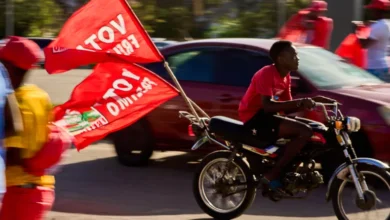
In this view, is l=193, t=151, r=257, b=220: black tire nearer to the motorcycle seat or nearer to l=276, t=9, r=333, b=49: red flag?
the motorcycle seat

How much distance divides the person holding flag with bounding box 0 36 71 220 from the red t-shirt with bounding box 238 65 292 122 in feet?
10.1

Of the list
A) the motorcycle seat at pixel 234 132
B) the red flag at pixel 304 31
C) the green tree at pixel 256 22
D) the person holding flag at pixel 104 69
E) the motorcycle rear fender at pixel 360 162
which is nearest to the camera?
the person holding flag at pixel 104 69

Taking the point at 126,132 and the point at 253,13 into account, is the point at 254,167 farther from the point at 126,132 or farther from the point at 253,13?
the point at 253,13

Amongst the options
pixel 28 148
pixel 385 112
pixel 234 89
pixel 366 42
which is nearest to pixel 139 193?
pixel 234 89

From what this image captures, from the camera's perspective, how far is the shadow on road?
26.2 ft

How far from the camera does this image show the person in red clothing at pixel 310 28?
11672 millimetres

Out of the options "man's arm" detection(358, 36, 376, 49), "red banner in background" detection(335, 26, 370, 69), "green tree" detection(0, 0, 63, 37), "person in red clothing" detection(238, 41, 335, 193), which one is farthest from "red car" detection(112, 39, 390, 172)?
"green tree" detection(0, 0, 63, 37)

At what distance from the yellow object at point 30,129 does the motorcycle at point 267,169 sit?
10.4ft

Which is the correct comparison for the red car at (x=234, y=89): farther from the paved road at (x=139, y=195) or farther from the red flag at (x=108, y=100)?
the red flag at (x=108, y=100)

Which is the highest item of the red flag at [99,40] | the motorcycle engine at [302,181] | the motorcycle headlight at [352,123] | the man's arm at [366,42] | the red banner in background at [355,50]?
the red flag at [99,40]

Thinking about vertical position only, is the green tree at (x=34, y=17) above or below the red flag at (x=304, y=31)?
below

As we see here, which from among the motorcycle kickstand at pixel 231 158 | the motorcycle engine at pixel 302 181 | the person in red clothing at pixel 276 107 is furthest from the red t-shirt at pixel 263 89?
the motorcycle engine at pixel 302 181

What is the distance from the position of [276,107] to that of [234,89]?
7.81 feet

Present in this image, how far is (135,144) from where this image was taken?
10086 mm
